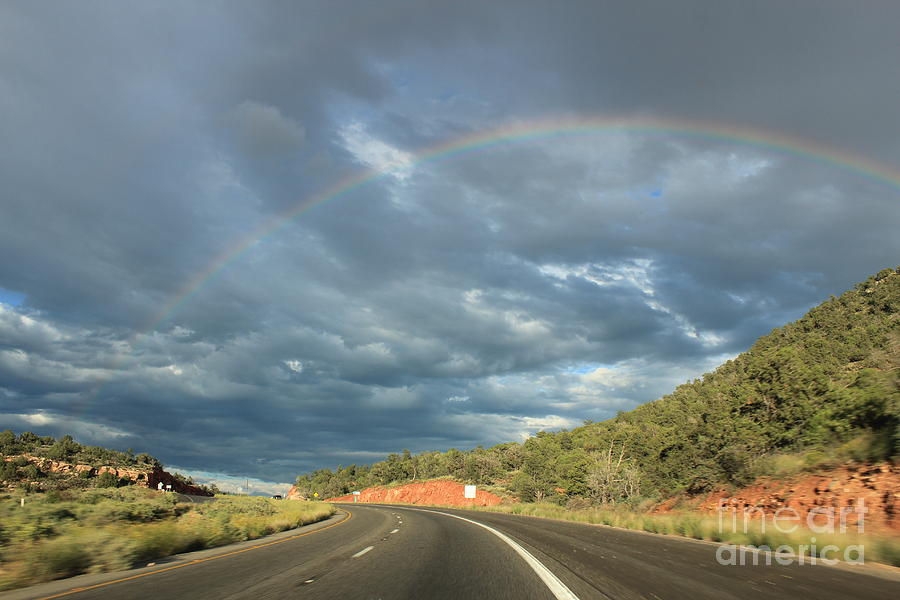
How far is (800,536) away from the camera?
14.6 meters

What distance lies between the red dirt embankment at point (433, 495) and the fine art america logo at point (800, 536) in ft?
209

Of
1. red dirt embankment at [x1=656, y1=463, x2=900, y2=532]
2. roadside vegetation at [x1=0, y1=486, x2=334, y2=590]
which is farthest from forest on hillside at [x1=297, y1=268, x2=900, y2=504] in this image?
roadside vegetation at [x1=0, y1=486, x2=334, y2=590]

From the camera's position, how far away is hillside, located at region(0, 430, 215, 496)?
45781mm

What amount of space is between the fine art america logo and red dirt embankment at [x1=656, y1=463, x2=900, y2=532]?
182mm

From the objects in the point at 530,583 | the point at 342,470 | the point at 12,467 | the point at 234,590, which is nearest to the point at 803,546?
the point at 530,583

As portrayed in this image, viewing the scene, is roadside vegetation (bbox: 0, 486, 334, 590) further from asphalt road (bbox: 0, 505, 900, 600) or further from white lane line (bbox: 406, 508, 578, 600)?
white lane line (bbox: 406, 508, 578, 600)

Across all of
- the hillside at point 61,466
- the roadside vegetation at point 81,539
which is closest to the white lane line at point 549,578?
the roadside vegetation at point 81,539

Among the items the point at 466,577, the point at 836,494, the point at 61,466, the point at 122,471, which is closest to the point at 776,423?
the point at 836,494

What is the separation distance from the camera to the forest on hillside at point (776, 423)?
2336 centimetres

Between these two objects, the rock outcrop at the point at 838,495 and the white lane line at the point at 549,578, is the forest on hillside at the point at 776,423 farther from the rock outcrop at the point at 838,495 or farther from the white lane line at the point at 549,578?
the white lane line at the point at 549,578

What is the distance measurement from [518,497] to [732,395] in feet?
140

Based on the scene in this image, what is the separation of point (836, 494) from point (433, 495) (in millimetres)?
85253

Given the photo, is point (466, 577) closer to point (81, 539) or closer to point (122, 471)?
point (81, 539)

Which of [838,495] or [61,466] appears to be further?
[61,466]
